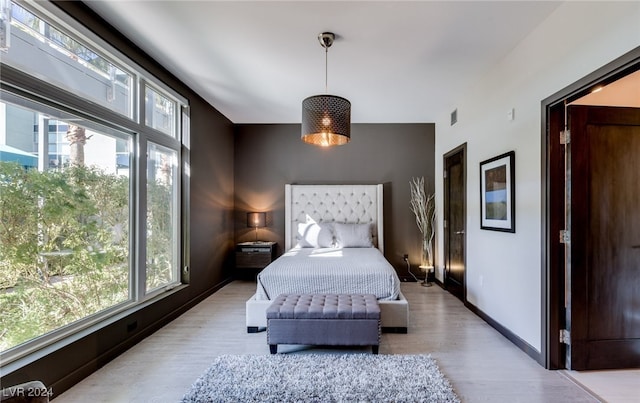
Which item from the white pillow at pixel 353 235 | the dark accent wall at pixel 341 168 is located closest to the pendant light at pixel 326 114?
the white pillow at pixel 353 235

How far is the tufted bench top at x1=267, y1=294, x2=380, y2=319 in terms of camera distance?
8.21ft

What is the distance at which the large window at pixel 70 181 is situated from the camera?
6.23 ft

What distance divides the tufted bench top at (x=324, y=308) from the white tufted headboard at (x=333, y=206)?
236 cm

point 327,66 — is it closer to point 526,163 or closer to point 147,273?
point 526,163

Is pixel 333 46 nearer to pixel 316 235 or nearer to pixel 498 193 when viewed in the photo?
pixel 498 193

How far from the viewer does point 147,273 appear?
3158 mm

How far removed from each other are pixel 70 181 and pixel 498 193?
12.9ft

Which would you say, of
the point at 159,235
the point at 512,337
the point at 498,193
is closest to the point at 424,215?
the point at 498,193

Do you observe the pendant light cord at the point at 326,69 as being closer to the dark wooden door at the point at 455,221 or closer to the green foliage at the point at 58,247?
the dark wooden door at the point at 455,221

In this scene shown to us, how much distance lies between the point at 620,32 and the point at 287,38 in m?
2.33

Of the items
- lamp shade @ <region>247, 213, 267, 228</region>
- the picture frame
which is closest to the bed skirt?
the picture frame

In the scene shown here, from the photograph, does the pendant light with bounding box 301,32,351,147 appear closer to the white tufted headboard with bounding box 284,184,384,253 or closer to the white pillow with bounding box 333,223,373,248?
the white pillow with bounding box 333,223,373,248

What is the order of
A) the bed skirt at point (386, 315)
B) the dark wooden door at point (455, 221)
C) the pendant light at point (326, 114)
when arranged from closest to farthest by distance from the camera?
the pendant light at point (326, 114), the bed skirt at point (386, 315), the dark wooden door at point (455, 221)

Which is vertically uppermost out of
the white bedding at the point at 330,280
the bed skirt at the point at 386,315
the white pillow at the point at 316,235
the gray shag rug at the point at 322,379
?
the white pillow at the point at 316,235
